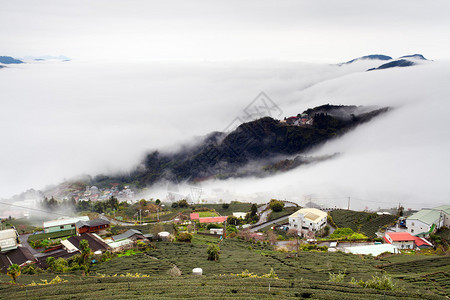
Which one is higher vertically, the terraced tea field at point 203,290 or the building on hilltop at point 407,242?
the terraced tea field at point 203,290

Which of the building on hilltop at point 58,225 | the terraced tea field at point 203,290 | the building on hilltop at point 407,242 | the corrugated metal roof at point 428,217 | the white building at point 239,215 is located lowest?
the white building at point 239,215

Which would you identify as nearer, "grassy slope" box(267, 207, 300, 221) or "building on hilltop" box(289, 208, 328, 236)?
"building on hilltop" box(289, 208, 328, 236)

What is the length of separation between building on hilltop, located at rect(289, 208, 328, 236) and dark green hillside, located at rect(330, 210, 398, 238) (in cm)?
436

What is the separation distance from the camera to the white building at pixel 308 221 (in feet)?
166

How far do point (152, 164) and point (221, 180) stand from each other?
148 ft

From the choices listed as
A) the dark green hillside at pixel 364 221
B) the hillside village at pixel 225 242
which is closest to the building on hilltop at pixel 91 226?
the hillside village at pixel 225 242

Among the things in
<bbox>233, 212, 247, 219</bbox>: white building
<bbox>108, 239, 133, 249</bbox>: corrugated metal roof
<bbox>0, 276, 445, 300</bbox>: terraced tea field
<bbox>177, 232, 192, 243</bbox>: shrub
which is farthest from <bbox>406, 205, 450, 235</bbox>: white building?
<bbox>108, 239, 133, 249</bbox>: corrugated metal roof

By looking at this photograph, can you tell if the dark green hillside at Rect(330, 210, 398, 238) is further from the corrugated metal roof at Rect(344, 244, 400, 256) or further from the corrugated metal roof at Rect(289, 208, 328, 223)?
the corrugated metal roof at Rect(344, 244, 400, 256)

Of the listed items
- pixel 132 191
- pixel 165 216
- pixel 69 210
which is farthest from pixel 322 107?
pixel 69 210

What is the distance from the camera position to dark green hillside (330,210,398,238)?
163ft

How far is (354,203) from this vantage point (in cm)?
8419

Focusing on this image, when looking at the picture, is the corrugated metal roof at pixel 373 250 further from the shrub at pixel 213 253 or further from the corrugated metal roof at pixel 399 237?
the shrub at pixel 213 253

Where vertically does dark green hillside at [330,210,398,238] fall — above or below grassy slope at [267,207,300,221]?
above

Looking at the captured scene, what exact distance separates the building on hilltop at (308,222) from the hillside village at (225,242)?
17cm
